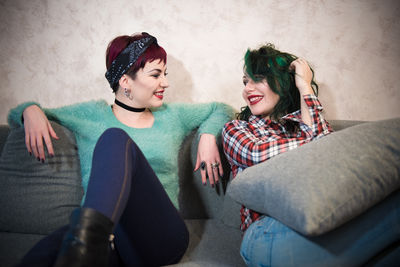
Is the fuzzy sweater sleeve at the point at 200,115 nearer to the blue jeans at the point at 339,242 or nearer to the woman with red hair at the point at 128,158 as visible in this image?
the woman with red hair at the point at 128,158

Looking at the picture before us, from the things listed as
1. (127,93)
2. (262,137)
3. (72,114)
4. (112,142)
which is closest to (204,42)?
(127,93)

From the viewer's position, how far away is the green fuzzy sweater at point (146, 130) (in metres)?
1.15

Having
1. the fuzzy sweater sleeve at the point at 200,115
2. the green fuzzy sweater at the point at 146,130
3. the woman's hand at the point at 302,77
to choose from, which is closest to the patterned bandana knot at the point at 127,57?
the green fuzzy sweater at the point at 146,130

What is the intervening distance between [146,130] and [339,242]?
2.79 ft

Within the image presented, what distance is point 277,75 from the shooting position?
1146mm

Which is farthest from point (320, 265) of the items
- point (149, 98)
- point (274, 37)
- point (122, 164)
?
point (274, 37)

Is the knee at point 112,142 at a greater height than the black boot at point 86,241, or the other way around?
A: the knee at point 112,142

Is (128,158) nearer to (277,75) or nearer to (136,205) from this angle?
(136,205)

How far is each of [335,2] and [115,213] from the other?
1593 mm

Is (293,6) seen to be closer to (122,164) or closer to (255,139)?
(255,139)

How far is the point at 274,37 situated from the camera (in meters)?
1.50

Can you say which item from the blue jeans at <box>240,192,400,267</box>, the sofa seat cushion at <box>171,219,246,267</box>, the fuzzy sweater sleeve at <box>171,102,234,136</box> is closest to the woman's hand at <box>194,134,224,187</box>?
the fuzzy sweater sleeve at <box>171,102,234,136</box>

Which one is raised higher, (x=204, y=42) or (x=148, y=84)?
(x=204, y=42)

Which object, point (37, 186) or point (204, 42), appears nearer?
point (37, 186)
